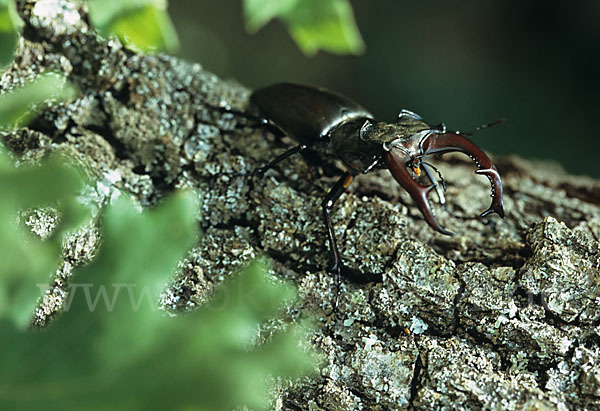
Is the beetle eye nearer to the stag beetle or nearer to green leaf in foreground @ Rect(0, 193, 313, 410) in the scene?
the stag beetle

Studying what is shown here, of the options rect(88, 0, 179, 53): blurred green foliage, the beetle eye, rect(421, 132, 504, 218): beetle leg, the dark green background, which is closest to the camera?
rect(421, 132, 504, 218): beetle leg

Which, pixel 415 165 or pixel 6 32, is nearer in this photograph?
pixel 6 32

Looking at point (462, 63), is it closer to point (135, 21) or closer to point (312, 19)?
point (312, 19)

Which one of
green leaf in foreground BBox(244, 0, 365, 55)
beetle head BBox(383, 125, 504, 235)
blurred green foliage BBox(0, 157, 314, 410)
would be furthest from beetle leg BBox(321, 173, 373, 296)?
blurred green foliage BBox(0, 157, 314, 410)

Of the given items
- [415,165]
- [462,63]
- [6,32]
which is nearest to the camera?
[6,32]

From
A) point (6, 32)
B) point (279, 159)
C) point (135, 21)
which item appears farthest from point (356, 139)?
point (6, 32)

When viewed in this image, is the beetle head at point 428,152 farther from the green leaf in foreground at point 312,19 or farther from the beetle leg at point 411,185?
the green leaf in foreground at point 312,19

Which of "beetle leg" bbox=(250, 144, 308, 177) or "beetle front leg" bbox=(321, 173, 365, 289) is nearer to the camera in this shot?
"beetle front leg" bbox=(321, 173, 365, 289)

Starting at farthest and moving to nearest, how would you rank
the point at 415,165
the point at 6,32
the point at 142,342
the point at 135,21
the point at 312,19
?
the point at 312,19
the point at 135,21
the point at 415,165
the point at 6,32
the point at 142,342
